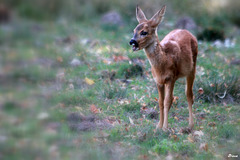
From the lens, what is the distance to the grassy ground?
93.5 inches

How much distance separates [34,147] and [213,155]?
121 inches

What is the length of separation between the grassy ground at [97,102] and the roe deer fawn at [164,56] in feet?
1.77

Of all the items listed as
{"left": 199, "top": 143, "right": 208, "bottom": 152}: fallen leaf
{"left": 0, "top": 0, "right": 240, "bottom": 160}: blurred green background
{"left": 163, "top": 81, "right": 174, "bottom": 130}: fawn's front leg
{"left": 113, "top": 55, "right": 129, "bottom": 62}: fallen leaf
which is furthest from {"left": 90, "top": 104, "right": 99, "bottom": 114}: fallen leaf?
{"left": 113, "top": 55, "right": 129, "bottom": 62}: fallen leaf

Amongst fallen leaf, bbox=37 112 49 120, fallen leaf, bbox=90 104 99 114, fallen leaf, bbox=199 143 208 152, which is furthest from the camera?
fallen leaf, bbox=90 104 99 114

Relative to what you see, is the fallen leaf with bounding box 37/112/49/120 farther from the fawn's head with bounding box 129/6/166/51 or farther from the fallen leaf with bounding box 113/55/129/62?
the fallen leaf with bounding box 113/55/129/62

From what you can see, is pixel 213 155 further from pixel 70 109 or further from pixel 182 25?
pixel 182 25

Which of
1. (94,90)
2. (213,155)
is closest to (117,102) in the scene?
(94,90)

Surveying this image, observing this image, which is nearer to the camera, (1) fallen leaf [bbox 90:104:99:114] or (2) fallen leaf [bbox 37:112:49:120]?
(2) fallen leaf [bbox 37:112:49:120]

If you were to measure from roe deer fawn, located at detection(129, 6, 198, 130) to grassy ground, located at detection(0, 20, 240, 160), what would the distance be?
1.77 ft

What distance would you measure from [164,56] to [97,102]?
6.20ft

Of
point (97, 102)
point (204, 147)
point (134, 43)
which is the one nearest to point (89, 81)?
point (97, 102)

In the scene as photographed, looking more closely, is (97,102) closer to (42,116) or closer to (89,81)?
(89,81)

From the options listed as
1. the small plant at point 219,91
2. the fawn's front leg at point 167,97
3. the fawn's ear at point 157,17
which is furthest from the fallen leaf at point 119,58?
the fawn's ear at point 157,17

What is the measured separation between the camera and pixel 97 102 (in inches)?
272
